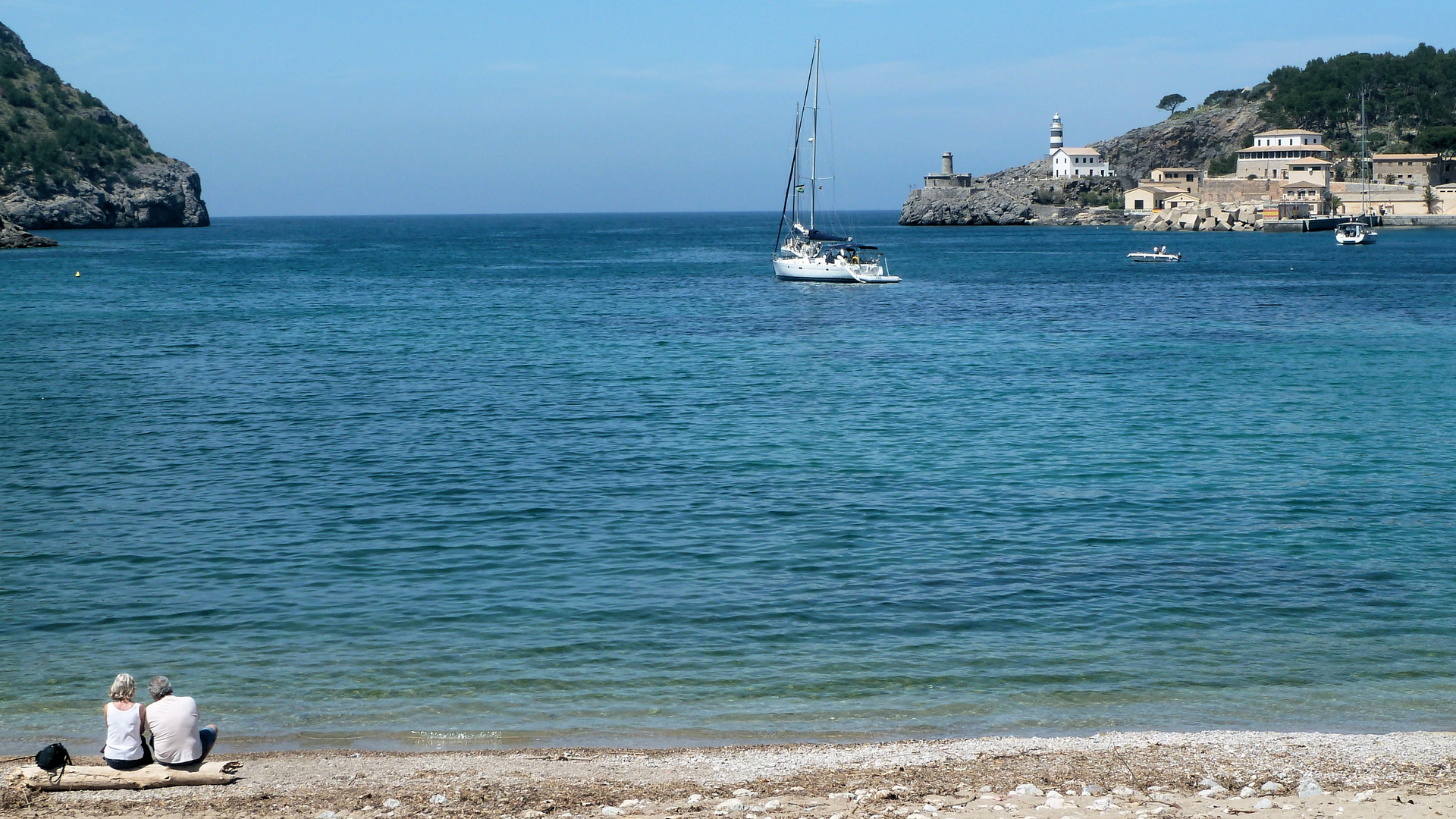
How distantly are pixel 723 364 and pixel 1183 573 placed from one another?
25.5 metres

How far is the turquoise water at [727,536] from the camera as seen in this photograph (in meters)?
12.9

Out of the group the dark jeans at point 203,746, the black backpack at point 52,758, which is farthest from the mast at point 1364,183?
the black backpack at point 52,758

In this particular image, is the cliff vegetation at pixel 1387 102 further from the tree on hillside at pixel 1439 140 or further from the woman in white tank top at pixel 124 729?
the woman in white tank top at pixel 124 729

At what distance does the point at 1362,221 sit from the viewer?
151625 mm

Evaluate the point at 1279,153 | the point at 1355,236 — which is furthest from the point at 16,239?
the point at 1279,153

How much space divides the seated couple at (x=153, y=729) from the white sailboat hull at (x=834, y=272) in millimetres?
68281

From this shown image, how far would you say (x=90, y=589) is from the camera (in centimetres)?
1667

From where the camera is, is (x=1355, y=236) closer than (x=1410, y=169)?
Yes

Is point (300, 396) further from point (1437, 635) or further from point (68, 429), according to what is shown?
point (1437, 635)

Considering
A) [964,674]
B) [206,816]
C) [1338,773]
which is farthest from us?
[964,674]

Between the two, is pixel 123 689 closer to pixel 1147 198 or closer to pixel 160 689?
pixel 160 689

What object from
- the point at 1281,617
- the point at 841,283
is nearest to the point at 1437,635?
the point at 1281,617

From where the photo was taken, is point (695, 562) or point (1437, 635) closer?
point (1437, 635)

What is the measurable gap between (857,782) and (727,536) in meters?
9.37
